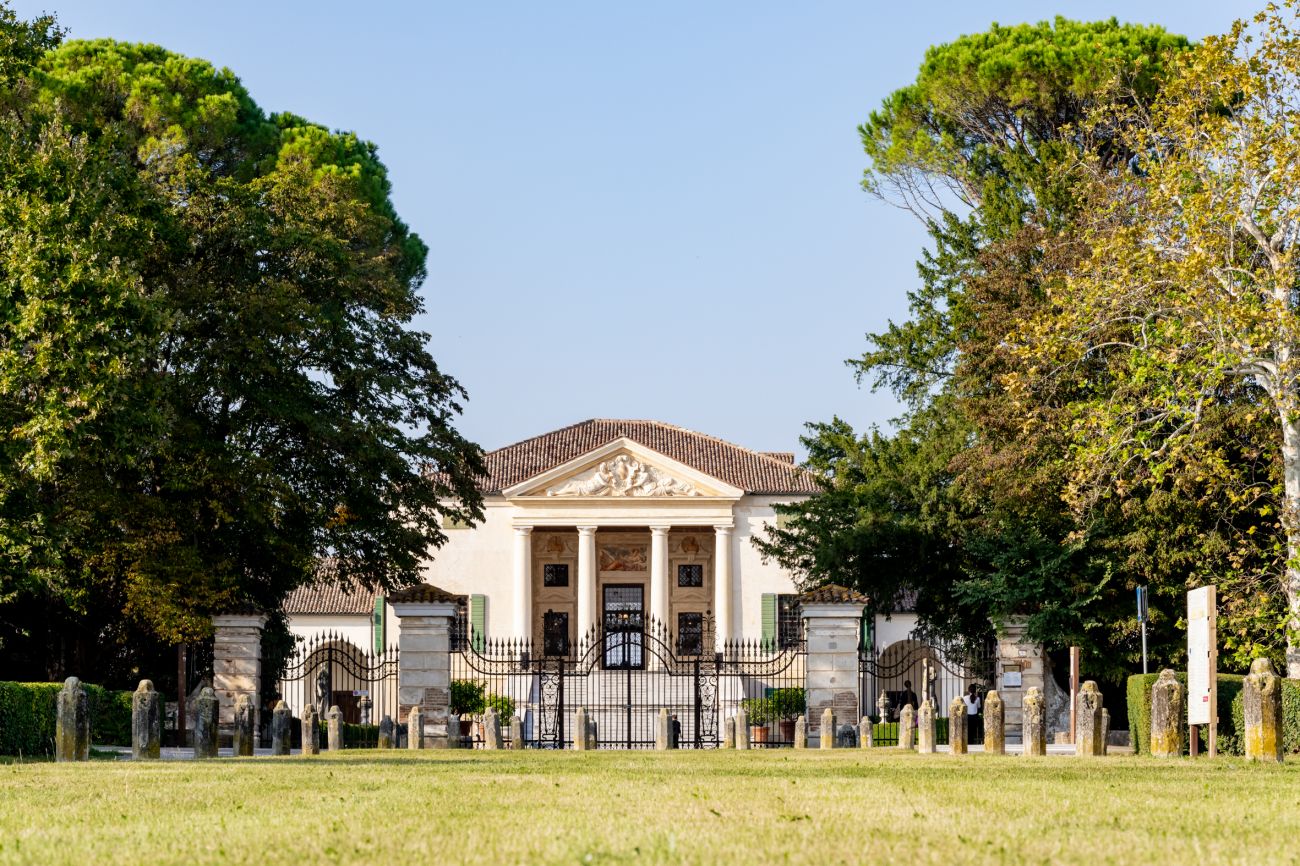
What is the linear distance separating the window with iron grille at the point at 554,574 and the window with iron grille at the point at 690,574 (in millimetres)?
4379

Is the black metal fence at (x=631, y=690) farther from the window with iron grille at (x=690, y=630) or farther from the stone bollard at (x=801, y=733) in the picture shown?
the stone bollard at (x=801, y=733)

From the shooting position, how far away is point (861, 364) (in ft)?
122

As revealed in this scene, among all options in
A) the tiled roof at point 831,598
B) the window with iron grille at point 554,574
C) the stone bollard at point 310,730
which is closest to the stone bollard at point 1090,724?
the tiled roof at point 831,598

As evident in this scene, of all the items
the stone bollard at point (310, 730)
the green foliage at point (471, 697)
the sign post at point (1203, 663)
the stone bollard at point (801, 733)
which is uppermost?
the sign post at point (1203, 663)

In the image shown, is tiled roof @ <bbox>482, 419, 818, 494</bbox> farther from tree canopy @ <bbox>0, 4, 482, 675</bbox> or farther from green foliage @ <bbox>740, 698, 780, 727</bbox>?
tree canopy @ <bbox>0, 4, 482, 675</bbox>

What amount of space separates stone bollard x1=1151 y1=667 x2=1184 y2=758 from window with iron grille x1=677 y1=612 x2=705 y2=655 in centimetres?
4205

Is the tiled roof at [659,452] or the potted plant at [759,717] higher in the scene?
the tiled roof at [659,452]

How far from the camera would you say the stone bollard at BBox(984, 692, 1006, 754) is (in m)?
19.9

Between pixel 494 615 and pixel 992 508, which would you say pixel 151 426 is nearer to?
pixel 992 508

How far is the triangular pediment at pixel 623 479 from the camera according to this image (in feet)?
198

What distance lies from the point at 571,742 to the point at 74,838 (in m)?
20.3

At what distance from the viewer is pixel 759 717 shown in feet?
120

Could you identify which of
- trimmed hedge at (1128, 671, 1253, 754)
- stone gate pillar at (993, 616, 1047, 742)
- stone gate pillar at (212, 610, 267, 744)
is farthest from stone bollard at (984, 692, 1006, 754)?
stone gate pillar at (212, 610, 267, 744)

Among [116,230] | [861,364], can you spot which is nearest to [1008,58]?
[861,364]
